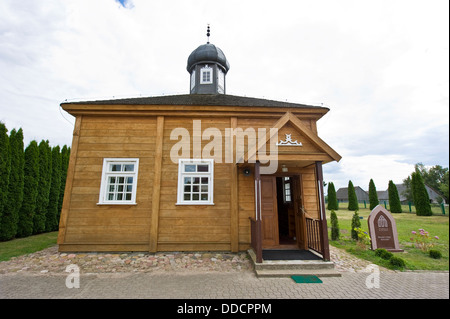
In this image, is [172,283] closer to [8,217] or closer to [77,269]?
[77,269]

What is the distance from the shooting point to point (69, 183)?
21.0ft

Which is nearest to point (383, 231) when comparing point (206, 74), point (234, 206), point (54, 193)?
point (234, 206)

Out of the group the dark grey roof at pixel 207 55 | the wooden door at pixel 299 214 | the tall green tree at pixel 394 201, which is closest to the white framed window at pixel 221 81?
the dark grey roof at pixel 207 55

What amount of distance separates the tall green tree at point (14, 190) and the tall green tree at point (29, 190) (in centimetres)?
38

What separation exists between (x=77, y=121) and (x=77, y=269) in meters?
4.61

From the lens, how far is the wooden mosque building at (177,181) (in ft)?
20.4

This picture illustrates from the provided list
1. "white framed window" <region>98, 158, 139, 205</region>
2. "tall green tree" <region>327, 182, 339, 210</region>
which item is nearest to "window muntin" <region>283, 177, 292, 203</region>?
"white framed window" <region>98, 158, 139, 205</region>

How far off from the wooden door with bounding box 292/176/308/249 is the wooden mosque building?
0.03 meters

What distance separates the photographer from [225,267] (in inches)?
207

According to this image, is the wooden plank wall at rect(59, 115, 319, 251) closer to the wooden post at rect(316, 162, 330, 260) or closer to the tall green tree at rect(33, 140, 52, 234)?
the wooden post at rect(316, 162, 330, 260)

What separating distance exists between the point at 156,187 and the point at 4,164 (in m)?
7.32

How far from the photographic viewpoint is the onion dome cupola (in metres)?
10.7

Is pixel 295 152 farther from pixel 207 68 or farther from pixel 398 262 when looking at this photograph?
pixel 207 68
